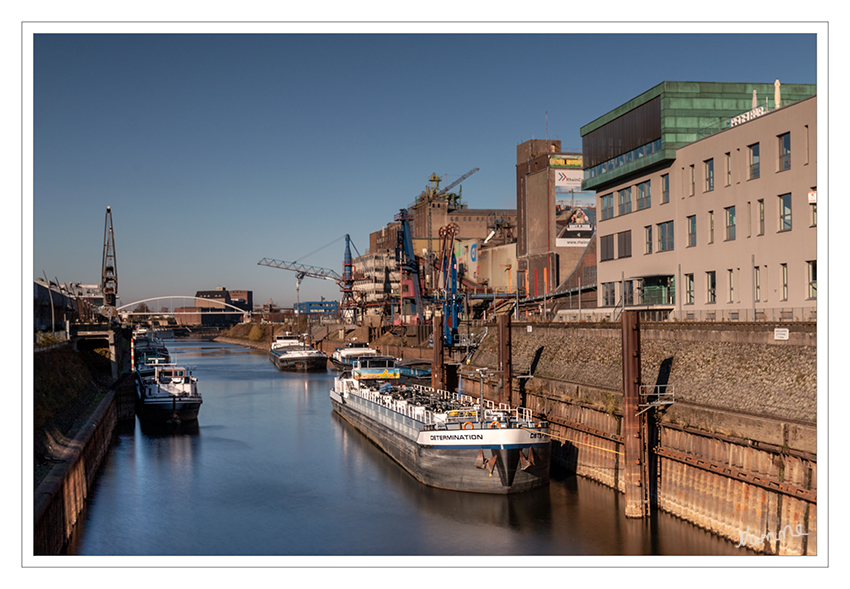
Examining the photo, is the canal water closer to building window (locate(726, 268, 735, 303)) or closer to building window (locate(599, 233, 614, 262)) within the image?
building window (locate(726, 268, 735, 303))

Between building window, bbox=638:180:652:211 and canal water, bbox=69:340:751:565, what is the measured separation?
59.7ft

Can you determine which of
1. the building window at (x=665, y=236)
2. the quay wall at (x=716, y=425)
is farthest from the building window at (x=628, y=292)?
the quay wall at (x=716, y=425)

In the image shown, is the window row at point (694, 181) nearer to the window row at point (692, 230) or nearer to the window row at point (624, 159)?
the window row at point (692, 230)

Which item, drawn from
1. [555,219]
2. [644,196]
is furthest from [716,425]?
[555,219]

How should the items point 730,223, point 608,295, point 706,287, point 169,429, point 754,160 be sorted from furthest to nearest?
point 169,429
point 608,295
point 706,287
point 730,223
point 754,160

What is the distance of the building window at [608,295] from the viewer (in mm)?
51100

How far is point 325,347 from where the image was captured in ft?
501

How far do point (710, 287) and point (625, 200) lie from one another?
10.3m

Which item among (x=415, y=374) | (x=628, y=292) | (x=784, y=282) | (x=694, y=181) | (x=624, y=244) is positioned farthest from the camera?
(x=415, y=374)

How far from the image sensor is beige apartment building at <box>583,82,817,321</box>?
3209 cm

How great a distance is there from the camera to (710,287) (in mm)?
39906

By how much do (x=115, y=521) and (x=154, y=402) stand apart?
26.7 m

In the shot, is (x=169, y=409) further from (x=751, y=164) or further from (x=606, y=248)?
(x=751, y=164)

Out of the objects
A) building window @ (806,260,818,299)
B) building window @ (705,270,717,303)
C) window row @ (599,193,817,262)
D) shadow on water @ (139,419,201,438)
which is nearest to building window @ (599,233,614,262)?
window row @ (599,193,817,262)
